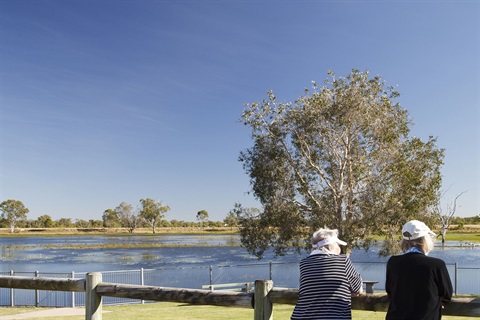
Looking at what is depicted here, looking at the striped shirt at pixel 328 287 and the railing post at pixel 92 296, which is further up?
the striped shirt at pixel 328 287

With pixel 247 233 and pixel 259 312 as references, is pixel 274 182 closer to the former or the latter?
pixel 247 233

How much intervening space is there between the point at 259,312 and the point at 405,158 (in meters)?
18.0

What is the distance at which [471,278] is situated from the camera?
102ft

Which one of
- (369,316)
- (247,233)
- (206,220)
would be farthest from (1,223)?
(369,316)

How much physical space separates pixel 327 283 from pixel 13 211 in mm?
162757

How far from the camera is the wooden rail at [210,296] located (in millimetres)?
4649

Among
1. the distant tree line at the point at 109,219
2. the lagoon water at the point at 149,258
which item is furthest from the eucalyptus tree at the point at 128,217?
the lagoon water at the point at 149,258

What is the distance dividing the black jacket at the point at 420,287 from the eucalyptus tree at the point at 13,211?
162 m

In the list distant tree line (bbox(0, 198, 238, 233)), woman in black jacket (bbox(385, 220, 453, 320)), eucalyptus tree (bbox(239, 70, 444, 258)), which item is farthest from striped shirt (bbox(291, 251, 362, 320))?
distant tree line (bbox(0, 198, 238, 233))

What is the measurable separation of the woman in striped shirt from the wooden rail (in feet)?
1.12

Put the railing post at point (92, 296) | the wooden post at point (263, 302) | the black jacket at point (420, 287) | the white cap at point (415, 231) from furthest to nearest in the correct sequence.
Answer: the railing post at point (92, 296), the wooden post at point (263, 302), the white cap at point (415, 231), the black jacket at point (420, 287)

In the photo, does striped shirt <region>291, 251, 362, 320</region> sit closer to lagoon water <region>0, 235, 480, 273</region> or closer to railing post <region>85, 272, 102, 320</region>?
railing post <region>85, 272, 102, 320</region>

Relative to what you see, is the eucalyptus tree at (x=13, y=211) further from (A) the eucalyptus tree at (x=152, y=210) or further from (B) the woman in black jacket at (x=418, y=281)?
(B) the woman in black jacket at (x=418, y=281)

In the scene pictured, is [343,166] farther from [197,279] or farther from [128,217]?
[128,217]
